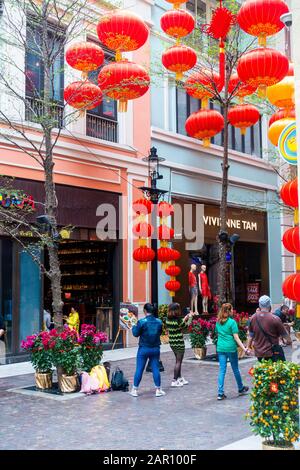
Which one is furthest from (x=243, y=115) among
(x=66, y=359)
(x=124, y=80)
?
(x=66, y=359)

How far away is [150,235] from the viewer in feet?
51.8

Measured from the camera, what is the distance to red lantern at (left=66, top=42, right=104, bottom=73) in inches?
494

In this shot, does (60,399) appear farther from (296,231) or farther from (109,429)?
(296,231)

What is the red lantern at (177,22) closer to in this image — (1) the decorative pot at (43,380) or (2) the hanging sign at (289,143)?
(2) the hanging sign at (289,143)

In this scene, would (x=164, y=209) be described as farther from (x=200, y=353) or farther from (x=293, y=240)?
(x=293, y=240)

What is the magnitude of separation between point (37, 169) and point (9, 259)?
8.70 ft

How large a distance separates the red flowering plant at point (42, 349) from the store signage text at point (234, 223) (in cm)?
1217

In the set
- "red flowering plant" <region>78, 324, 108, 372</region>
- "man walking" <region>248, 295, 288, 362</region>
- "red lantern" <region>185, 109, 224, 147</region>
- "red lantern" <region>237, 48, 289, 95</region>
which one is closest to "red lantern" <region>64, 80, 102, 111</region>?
"red lantern" <region>185, 109, 224, 147</region>

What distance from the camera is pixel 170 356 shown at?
52.0 ft

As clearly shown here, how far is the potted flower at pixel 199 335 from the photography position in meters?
14.7

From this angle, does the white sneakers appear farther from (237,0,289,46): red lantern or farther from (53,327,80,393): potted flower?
(237,0,289,46): red lantern

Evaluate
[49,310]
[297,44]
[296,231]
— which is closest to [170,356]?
[49,310]

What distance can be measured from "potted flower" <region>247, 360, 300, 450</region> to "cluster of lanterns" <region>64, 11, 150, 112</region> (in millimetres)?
7741

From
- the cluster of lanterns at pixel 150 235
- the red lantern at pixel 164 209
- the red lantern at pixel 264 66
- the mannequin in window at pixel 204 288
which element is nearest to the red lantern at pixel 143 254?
the cluster of lanterns at pixel 150 235
